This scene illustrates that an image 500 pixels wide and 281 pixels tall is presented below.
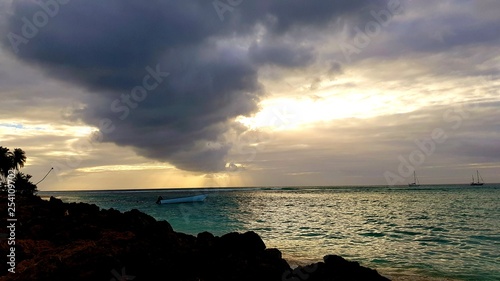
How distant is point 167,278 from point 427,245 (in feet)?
84.0

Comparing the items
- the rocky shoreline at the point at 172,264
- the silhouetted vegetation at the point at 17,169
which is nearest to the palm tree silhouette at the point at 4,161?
the silhouetted vegetation at the point at 17,169

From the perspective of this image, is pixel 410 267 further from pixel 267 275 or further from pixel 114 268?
pixel 114 268

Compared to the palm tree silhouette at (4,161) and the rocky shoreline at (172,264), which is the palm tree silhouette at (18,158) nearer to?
the palm tree silhouette at (4,161)

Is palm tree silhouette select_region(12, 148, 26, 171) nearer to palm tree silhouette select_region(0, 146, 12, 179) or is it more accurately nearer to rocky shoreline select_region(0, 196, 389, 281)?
palm tree silhouette select_region(0, 146, 12, 179)

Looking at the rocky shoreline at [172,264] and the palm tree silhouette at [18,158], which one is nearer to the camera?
the rocky shoreline at [172,264]

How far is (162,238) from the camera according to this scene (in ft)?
49.8

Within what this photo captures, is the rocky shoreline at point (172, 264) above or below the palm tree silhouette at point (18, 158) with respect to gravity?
below

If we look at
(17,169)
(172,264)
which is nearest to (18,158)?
(17,169)

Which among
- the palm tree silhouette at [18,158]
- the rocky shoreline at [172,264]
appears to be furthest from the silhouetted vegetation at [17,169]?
the rocky shoreline at [172,264]

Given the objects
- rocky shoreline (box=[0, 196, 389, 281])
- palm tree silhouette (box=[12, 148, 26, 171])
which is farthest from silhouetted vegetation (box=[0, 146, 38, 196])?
rocky shoreline (box=[0, 196, 389, 281])

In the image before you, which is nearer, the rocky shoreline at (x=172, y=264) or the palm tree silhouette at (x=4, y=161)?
the rocky shoreline at (x=172, y=264)

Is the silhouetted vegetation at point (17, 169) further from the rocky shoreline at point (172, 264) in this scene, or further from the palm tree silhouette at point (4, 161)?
the rocky shoreline at point (172, 264)

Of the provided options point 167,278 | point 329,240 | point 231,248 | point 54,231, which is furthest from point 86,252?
point 329,240

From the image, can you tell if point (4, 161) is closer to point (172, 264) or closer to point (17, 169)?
point (17, 169)
